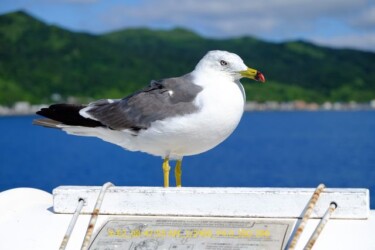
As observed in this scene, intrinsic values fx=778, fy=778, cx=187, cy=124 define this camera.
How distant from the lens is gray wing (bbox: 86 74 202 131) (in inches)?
203

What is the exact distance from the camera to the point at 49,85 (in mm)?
97562

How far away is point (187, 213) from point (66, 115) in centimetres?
131

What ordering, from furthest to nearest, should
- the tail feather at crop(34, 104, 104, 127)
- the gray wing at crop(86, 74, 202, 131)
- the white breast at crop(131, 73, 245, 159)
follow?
1. the tail feather at crop(34, 104, 104, 127)
2. the gray wing at crop(86, 74, 202, 131)
3. the white breast at crop(131, 73, 245, 159)

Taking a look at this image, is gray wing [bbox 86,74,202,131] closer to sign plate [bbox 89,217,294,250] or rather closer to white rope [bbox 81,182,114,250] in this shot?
white rope [bbox 81,182,114,250]

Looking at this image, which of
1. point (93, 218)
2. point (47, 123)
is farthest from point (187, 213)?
point (47, 123)

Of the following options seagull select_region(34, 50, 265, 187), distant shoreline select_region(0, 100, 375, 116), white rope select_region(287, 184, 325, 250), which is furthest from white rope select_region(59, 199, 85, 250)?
distant shoreline select_region(0, 100, 375, 116)

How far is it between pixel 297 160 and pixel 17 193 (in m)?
27.4

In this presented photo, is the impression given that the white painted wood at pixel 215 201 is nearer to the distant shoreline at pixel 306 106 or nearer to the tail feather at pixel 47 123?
the tail feather at pixel 47 123

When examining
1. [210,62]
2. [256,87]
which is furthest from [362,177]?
[256,87]

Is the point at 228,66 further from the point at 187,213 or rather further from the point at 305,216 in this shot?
the point at 305,216

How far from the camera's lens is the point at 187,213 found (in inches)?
190

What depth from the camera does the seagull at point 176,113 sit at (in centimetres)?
506

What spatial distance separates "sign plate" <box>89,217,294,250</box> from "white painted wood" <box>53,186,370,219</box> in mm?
63

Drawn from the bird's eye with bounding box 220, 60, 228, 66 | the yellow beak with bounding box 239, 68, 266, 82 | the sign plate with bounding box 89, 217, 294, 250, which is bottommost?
the sign plate with bounding box 89, 217, 294, 250
